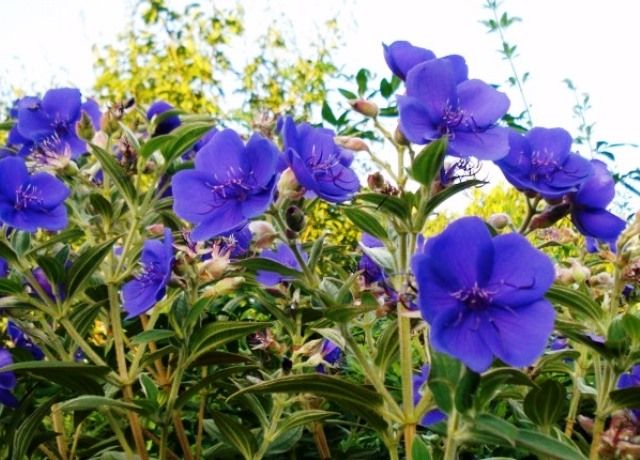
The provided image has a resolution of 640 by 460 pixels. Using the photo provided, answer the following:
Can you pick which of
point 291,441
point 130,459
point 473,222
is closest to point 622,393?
point 473,222

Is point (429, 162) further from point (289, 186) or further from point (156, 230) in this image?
point (156, 230)

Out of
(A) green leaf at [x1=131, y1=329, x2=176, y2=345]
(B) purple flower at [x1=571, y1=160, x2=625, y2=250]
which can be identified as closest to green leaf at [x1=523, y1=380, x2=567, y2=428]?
(B) purple flower at [x1=571, y1=160, x2=625, y2=250]

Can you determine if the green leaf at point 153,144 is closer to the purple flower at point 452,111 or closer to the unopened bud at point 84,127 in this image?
the unopened bud at point 84,127

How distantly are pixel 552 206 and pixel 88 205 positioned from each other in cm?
104

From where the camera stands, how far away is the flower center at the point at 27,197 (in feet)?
5.06

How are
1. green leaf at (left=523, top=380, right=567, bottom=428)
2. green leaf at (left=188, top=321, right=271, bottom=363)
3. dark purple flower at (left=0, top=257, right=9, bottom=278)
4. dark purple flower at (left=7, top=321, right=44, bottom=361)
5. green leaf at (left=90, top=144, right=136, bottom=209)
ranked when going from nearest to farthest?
green leaf at (left=523, top=380, right=567, bottom=428) → green leaf at (left=188, top=321, right=271, bottom=363) → green leaf at (left=90, top=144, right=136, bottom=209) → dark purple flower at (left=0, top=257, right=9, bottom=278) → dark purple flower at (left=7, top=321, right=44, bottom=361)

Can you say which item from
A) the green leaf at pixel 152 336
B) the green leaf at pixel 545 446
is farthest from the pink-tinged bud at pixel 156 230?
the green leaf at pixel 545 446

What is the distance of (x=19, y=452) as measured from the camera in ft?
5.18

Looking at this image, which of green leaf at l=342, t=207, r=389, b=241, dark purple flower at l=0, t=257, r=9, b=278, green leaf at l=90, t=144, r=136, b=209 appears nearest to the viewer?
green leaf at l=342, t=207, r=389, b=241

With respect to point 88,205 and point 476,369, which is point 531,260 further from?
point 88,205

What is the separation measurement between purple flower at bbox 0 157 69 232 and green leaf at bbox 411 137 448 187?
0.73 m

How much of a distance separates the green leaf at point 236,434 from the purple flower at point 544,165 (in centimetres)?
64

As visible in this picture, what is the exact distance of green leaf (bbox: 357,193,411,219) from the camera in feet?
3.56

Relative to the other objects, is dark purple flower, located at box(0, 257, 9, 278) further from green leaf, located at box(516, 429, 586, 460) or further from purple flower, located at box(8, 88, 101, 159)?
green leaf, located at box(516, 429, 586, 460)
